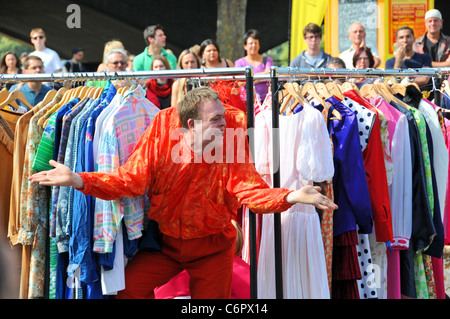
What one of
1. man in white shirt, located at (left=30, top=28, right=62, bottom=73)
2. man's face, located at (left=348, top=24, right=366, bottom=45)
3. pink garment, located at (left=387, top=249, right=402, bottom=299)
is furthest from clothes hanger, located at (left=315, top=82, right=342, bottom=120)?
man in white shirt, located at (left=30, top=28, right=62, bottom=73)

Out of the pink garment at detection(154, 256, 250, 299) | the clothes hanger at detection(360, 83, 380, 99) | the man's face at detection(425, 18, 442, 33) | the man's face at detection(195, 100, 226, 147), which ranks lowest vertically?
the pink garment at detection(154, 256, 250, 299)

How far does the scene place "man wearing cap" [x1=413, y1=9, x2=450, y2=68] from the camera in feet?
25.4

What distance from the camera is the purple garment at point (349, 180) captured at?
405 cm

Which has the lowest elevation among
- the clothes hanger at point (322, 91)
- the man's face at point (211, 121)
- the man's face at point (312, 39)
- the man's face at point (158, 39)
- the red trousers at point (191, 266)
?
the red trousers at point (191, 266)

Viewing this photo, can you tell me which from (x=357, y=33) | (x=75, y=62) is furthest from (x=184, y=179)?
(x=75, y=62)

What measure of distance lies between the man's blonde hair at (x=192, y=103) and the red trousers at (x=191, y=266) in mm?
710

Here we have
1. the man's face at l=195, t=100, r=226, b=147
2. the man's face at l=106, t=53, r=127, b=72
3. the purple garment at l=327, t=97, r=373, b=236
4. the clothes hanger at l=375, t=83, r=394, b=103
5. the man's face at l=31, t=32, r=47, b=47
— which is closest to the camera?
the man's face at l=195, t=100, r=226, b=147

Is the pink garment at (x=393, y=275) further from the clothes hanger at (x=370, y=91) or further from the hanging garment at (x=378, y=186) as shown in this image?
the clothes hanger at (x=370, y=91)

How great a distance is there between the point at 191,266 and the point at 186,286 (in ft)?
1.29

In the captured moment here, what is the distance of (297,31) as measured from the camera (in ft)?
28.6

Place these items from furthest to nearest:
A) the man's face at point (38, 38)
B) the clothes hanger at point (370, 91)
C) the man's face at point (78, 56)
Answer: the man's face at point (78, 56)
the man's face at point (38, 38)
the clothes hanger at point (370, 91)

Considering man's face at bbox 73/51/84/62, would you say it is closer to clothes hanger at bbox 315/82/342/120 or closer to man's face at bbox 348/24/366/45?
man's face at bbox 348/24/366/45

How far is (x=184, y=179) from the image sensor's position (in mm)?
3814

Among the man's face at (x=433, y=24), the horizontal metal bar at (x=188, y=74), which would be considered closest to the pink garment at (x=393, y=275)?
the horizontal metal bar at (x=188, y=74)
